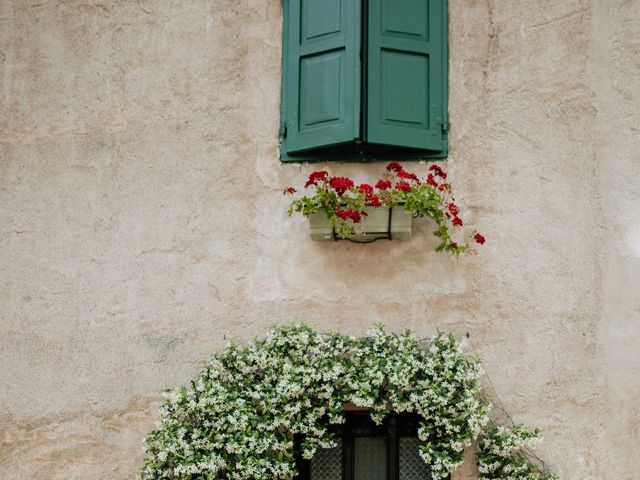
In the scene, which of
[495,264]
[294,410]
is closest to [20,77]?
[294,410]

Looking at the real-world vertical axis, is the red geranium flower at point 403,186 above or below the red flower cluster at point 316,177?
below

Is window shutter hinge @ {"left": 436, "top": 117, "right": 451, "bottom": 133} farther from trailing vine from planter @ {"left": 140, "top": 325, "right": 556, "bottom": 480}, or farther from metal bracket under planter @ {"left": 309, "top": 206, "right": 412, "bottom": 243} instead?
trailing vine from planter @ {"left": 140, "top": 325, "right": 556, "bottom": 480}

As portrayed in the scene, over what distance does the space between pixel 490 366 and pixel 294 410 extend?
121 cm

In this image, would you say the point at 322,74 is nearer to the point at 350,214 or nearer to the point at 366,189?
the point at 366,189

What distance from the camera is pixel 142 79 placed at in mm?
5785

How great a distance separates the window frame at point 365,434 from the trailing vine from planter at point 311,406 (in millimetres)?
173

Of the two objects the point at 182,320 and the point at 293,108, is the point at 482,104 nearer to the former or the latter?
the point at 293,108

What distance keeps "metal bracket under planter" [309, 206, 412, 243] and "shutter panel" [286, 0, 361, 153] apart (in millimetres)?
478

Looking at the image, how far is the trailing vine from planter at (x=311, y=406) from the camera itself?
495 cm

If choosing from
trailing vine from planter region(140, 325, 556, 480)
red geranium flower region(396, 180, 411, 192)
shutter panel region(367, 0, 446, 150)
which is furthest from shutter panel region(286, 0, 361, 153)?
trailing vine from planter region(140, 325, 556, 480)

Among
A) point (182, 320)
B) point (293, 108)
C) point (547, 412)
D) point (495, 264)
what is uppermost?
point (293, 108)

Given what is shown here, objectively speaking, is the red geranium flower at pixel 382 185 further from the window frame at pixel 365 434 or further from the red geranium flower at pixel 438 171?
the window frame at pixel 365 434

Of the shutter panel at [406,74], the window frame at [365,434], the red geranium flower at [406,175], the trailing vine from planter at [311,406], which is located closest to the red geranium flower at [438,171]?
the red geranium flower at [406,175]

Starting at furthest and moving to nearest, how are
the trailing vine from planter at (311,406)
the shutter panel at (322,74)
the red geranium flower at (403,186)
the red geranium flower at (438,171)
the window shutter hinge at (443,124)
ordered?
the window shutter hinge at (443,124) → the shutter panel at (322,74) → the red geranium flower at (438,171) → the red geranium flower at (403,186) → the trailing vine from planter at (311,406)
